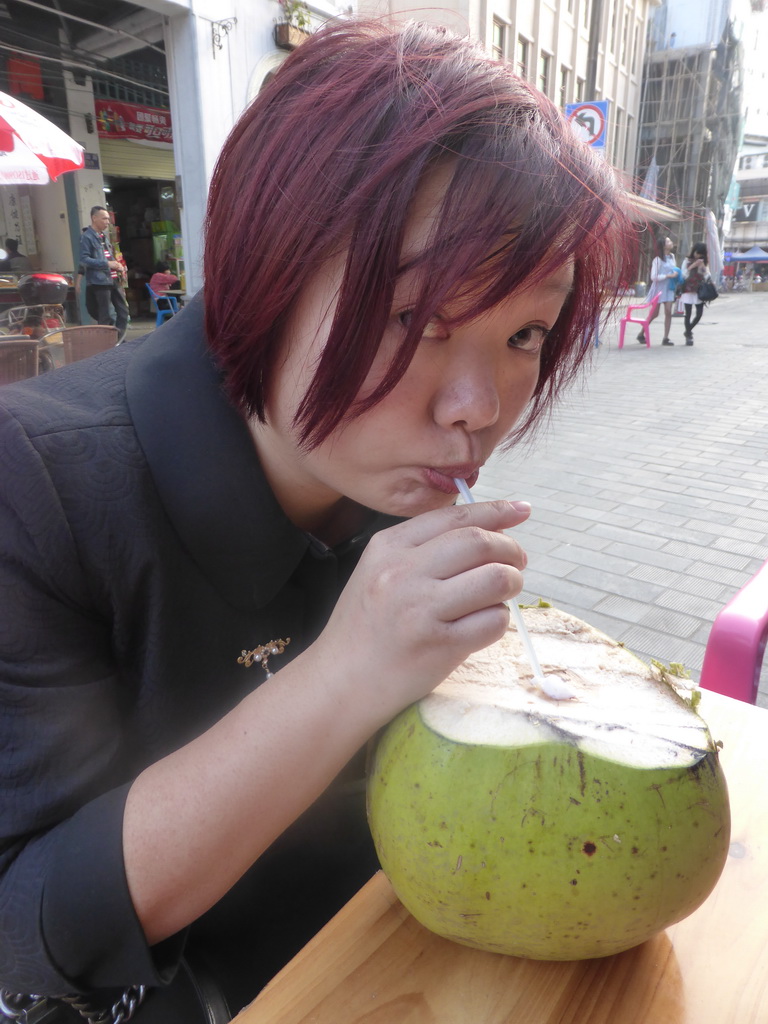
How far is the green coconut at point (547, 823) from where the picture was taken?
53 cm

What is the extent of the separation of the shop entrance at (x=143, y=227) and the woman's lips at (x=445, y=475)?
1177 centimetres

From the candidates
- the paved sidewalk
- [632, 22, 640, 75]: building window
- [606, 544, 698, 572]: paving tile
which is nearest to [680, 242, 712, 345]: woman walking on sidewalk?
the paved sidewalk

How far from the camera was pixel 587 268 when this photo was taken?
790 millimetres

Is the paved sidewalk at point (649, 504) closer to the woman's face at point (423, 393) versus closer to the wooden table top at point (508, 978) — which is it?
the woman's face at point (423, 393)

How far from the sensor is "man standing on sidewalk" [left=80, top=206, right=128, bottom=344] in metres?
7.14

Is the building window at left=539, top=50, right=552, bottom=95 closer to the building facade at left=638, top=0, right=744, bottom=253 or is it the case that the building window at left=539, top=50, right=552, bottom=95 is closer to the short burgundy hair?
the building facade at left=638, top=0, right=744, bottom=253

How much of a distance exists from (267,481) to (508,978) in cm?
53

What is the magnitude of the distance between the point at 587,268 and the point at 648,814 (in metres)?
0.56

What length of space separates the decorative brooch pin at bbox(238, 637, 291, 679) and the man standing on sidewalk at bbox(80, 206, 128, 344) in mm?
6825

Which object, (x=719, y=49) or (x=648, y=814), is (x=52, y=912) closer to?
(x=648, y=814)

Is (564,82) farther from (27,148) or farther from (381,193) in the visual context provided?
(381,193)

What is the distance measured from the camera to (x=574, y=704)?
64 cm

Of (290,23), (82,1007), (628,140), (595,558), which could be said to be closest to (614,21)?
(628,140)

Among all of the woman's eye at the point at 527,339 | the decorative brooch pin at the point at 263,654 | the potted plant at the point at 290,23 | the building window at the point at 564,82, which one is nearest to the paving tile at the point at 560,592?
the decorative brooch pin at the point at 263,654
